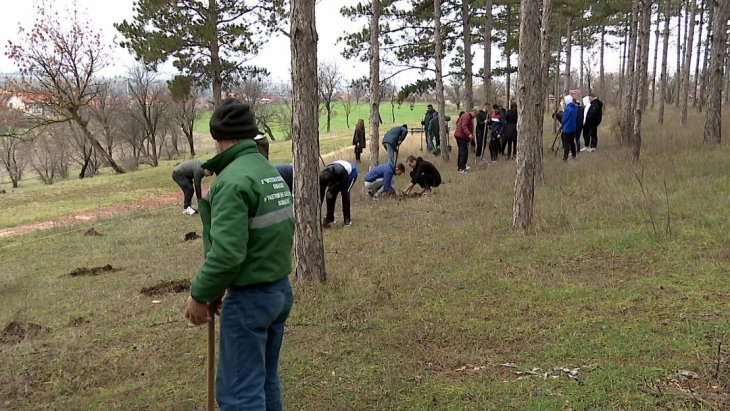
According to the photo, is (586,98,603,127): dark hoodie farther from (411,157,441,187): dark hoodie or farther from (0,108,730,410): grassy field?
(0,108,730,410): grassy field

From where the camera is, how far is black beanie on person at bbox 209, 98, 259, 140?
2637 millimetres

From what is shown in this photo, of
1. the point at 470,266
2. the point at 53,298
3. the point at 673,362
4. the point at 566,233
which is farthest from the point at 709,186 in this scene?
the point at 53,298

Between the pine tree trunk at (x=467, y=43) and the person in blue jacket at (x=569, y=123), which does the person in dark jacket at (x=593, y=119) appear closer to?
the person in blue jacket at (x=569, y=123)

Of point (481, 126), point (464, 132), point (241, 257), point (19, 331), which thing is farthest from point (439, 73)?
point (241, 257)

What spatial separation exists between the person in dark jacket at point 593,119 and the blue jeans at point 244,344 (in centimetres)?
1358

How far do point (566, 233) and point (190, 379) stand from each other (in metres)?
5.00

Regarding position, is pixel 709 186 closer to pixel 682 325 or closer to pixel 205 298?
pixel 682 325

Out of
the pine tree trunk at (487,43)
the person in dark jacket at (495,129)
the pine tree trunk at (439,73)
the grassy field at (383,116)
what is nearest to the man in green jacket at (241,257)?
the person in dark jacket at (495,129)

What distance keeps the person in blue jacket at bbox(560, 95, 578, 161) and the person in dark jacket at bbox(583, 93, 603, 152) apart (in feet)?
3.44

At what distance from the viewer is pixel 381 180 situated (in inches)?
456

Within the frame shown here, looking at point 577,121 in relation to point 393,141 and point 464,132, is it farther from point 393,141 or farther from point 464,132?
point 393,141

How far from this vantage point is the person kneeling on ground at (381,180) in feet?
36.9

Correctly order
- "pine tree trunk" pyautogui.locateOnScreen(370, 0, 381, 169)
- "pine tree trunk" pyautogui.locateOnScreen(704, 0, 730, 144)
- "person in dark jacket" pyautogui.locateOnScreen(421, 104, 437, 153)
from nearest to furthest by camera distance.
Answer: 1. "pine tree trunk" pyautogui.locateOnScreen(704, 0, 730, 144)
2. "pine tree trunk" pyautogui.locateOnScreen(370, 0, 381, 169)
3. "person in dark jacket" pyautogui.locateOnScreen(421, 104, 437, 153)

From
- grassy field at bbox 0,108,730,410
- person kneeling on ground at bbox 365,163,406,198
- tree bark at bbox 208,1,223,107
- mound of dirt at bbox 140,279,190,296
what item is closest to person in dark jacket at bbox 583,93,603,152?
grassy field at bbox 0,108,730,410
